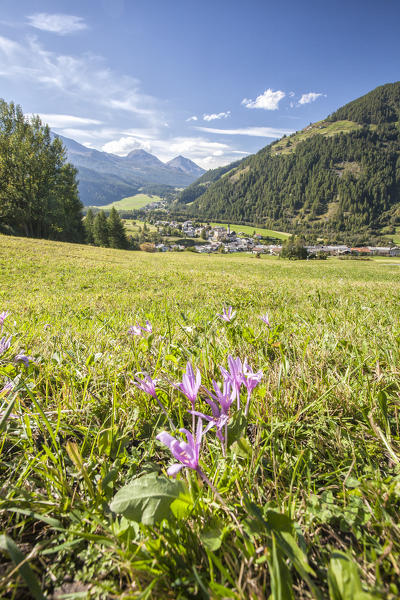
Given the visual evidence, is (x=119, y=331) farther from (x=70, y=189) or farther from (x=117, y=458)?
(x=70, y=189)

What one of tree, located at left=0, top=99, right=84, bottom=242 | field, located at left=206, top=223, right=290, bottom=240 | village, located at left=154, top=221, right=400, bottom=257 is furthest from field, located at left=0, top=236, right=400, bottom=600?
field, located at left=206, top=223, right=290, bottom=240

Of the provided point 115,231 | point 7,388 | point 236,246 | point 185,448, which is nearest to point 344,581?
point 185,448

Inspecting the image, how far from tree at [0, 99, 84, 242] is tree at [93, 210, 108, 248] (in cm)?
2356

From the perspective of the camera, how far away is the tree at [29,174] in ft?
118

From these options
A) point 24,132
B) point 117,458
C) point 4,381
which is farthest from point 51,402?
point 24,132

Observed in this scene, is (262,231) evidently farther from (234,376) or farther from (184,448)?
(184,448)

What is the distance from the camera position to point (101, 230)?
65938 mm

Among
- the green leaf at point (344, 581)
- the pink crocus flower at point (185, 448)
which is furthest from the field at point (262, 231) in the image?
the green leaf at point (344, 581)

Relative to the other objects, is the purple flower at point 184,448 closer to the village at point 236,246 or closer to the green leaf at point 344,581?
the green leaf at point 344,581

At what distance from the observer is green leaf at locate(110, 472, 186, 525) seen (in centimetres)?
71

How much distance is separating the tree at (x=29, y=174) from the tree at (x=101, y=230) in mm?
23563

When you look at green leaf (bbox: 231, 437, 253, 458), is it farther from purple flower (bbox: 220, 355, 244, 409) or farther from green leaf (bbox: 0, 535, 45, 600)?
green leaf (bbox: 0, 535, 45, 600)

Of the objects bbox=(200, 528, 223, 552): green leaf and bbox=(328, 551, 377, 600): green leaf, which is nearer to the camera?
bbox=(328, 551, 377, 600): green leaf

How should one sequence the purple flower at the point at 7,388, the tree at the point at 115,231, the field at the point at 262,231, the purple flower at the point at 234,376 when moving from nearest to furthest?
the purple flower at the point at 234,376 < the purple flower at the point at 7,388 < the tree at the point at 115,231 < the field at the point at 262,231
